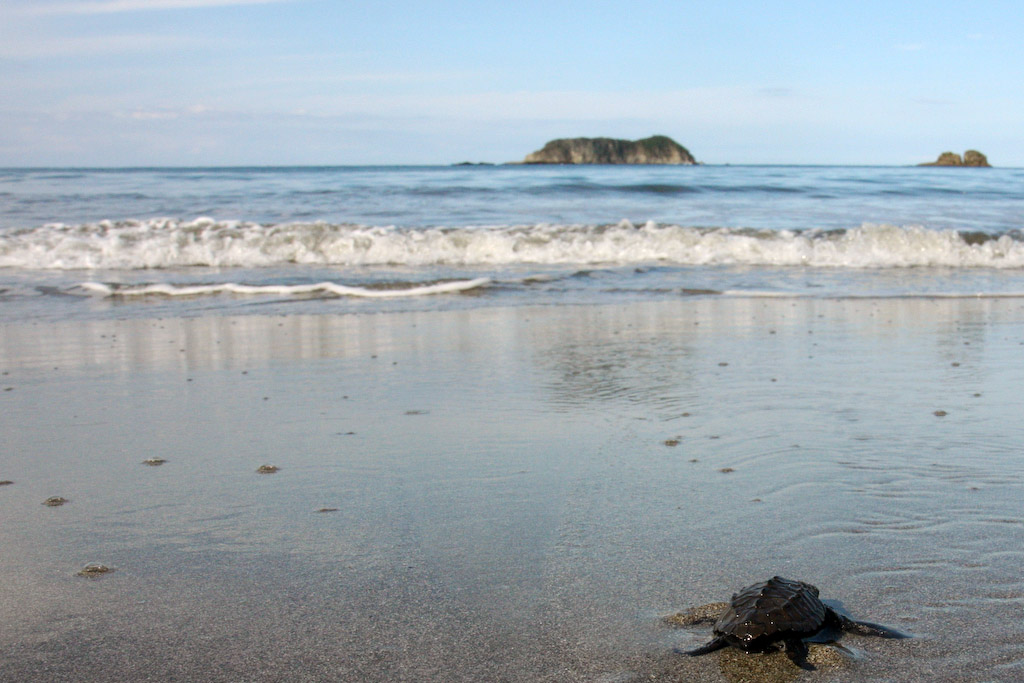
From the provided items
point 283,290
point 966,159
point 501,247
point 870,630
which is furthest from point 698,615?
point 966,159

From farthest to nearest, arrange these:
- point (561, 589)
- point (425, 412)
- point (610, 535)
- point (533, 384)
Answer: point (533, 384) < point (425, 412) < point (610, 535) < point (561, 589)

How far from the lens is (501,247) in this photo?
1273 centimetres

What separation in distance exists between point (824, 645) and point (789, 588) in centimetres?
14

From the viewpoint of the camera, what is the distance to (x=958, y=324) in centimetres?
681

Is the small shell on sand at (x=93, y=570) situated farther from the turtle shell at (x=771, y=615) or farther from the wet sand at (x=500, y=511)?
the turtle shell at (x=771, y=615)

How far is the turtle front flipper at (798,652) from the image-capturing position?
1.85m

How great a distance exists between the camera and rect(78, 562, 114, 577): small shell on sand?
2381mm

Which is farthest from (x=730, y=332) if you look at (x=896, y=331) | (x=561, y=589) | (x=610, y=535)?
(x=561, y=589)

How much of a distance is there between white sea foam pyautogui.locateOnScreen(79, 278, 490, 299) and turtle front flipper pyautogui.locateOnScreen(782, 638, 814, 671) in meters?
7.45

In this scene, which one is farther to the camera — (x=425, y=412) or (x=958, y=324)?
(x=958, y=324)

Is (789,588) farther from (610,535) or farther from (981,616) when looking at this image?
(610,535)

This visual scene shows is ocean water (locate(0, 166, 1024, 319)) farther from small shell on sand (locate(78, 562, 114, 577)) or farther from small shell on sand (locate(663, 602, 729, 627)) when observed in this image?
small shell on sand (locate(663, 602, 729, 627))

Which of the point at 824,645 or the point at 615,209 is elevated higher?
the point at 615,209

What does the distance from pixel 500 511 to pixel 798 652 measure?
3.83ft
